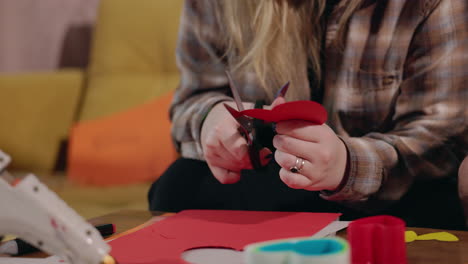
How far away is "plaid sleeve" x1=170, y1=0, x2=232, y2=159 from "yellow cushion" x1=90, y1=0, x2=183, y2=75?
100cm

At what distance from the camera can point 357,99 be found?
36.5 inches

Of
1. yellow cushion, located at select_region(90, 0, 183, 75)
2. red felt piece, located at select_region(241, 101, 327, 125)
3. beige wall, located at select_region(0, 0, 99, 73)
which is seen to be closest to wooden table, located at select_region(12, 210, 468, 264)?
red felt piece, located at select_region(241, 101, 327, 125)

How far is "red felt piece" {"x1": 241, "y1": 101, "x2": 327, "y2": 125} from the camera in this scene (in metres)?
0.54

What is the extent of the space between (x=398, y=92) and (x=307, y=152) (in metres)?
0.37

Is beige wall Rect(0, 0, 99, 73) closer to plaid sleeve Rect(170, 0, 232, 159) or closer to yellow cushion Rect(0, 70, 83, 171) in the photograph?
yellow cushion Rect(0, 70, 83, 171)

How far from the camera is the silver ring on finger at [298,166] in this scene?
0.64 metres

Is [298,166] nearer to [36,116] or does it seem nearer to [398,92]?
[398,92]

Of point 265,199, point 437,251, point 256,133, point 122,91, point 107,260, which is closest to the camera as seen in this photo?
point 107,260

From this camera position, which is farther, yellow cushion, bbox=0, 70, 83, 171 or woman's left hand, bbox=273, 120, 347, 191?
yellow cushion, bbox=0, 70, 83, 171

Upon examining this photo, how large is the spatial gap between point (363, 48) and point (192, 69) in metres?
0.33

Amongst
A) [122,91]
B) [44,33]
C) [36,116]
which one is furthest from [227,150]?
[44,33]

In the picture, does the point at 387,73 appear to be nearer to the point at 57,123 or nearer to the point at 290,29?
the point at 290,29

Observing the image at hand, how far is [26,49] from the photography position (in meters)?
2.55

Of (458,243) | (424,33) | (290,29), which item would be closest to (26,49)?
(290,29)
